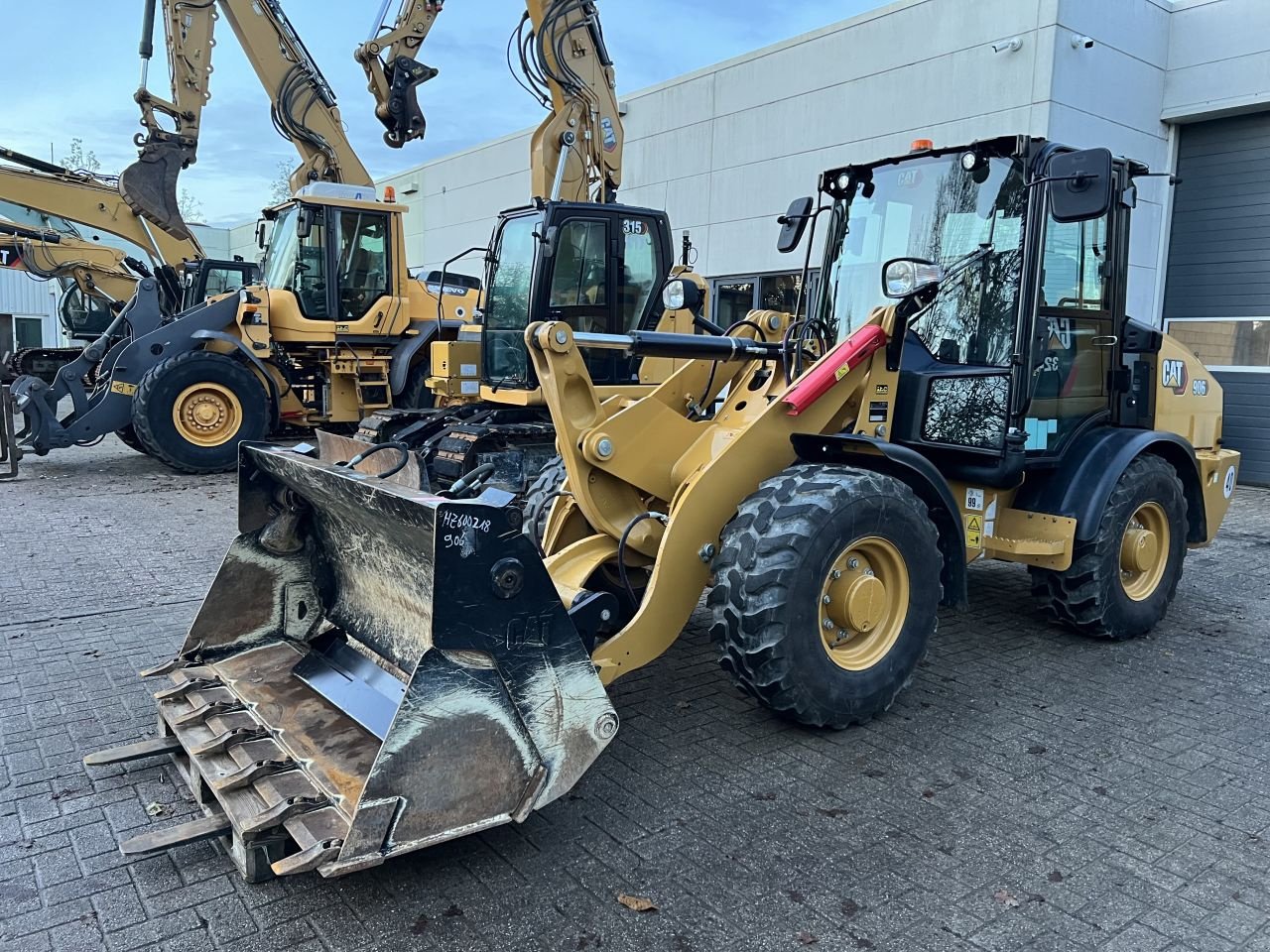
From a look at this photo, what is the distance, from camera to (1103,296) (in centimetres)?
522

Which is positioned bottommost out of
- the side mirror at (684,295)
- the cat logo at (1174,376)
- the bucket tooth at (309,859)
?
the bucket tooth at (309,859)

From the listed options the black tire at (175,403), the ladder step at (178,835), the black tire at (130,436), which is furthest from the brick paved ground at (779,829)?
the black tire at (130,436)

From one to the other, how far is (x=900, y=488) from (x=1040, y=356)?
50.7 inches

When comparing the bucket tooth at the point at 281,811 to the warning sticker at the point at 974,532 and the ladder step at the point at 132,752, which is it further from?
the warning sticker at the point at 974,532

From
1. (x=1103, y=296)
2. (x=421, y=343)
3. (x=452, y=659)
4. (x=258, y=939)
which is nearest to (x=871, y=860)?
(x=452, y=659)

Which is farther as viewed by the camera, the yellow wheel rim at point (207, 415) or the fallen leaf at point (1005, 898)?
the yellow wheel rim at point (207, 415)

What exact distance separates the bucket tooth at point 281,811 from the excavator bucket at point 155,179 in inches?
491

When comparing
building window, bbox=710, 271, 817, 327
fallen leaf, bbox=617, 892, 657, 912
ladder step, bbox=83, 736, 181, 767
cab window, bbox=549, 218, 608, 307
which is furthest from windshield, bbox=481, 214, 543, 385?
building window, bbox=710, 271, 817, 327

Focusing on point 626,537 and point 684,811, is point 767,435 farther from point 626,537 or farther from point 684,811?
point 684,811

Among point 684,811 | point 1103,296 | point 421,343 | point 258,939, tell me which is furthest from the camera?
point 421,343

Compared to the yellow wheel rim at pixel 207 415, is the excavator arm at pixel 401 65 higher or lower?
higher

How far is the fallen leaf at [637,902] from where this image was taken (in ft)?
9.43

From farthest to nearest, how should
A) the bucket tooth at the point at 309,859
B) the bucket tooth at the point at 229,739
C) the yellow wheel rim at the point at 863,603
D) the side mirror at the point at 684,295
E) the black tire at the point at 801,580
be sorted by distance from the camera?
the side mirror at the point at 684,295, the yellow wheel rim at the point at 863,603, the black tire at the point at 801,580, the bucket tooth at the point at 229,739, the bucket tooth at the point at 309,859

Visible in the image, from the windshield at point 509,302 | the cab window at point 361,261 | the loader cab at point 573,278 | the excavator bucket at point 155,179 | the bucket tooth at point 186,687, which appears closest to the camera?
the bucket tooth at point 186,687
